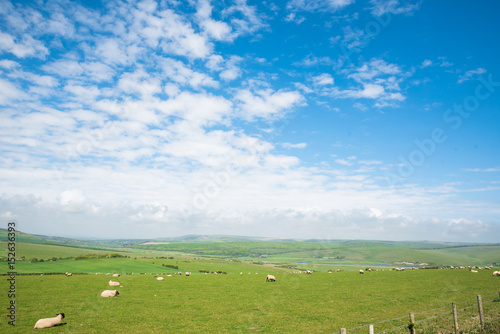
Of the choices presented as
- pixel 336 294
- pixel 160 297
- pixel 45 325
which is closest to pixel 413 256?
pixel 336 294

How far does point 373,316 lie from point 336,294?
1043 cm

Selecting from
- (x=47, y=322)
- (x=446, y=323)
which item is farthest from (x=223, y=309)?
(x=446, y=323)

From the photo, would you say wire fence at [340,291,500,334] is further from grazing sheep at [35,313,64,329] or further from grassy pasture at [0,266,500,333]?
grazing sheep at [35,313,64,329]

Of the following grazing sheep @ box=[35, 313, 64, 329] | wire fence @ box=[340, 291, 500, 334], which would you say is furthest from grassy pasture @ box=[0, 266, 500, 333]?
wire fence @ box=[340, 291, 500, 334]

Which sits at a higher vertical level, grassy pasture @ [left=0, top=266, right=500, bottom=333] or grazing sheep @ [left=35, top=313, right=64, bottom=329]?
grazing sheep @ [left=35, top=313, right=64, bottom=329]

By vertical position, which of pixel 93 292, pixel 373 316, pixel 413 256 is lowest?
pixel 413 256

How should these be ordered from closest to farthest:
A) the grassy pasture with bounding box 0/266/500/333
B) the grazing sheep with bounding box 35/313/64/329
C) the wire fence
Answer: the wire fence → the grazing sheep with bounding box 35/313/64/329 → the grassy pasture with bounding box 0/266/500/333

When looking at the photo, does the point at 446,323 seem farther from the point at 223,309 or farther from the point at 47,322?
the point at 47,322

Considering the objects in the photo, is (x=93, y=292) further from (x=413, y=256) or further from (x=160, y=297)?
(x=413, y=256)

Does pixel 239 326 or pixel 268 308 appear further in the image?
pixel 268 308

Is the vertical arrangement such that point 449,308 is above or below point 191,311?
above

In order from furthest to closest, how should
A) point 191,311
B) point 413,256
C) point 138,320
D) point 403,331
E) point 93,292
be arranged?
point 413,256
point 93,292
point 191,311
point 138,320
point 403,331

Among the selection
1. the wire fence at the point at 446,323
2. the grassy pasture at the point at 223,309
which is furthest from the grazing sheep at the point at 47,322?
the wire fence at the point at 446,323

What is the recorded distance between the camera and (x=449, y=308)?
63.5ft
